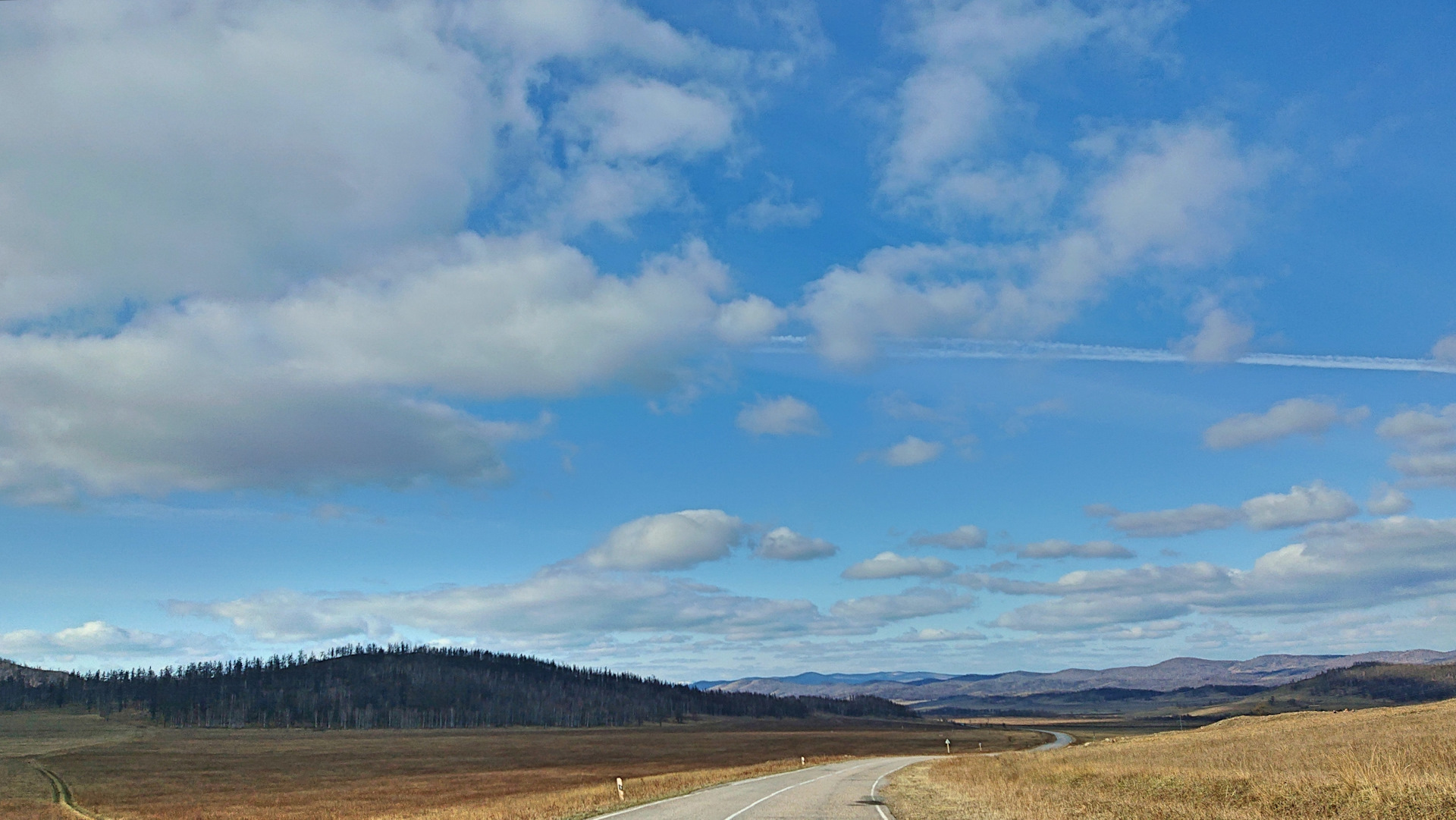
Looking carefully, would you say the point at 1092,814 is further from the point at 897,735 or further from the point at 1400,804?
the point at 897,735

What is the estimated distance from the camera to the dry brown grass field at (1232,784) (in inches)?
730

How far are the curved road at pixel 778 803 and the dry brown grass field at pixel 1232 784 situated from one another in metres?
1.50

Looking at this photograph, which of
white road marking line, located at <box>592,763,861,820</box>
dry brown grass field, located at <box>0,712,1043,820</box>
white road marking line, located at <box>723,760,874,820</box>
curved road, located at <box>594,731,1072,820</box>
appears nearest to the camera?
curved road, located at <box>594,731,1072,820</box>

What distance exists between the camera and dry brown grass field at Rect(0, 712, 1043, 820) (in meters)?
53.1

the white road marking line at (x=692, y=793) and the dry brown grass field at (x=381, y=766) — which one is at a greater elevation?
the white road marking line at (x=692, y=793)

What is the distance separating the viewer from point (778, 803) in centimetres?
3231

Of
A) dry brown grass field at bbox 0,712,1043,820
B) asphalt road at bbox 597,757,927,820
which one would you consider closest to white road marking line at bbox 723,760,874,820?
asphalt road at bbox 597,757,927,820

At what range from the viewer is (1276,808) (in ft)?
65.8

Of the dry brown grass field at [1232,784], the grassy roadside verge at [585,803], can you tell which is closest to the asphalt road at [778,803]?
the grassy roadside verge at [585,803]

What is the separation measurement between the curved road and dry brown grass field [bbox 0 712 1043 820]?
2.56 m

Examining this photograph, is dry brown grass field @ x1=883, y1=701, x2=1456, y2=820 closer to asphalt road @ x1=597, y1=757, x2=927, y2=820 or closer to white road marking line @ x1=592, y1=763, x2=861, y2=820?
asphalt road @ x1=597, y1=757, x2=927, y2=820

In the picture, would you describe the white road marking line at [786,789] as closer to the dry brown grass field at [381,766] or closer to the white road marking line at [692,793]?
the white road marking line at [692,793]

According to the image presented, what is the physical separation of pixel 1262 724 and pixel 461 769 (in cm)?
7728

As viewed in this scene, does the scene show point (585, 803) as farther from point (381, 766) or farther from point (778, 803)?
point (381, 766)
